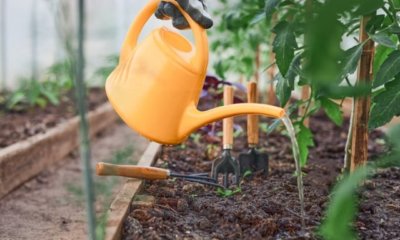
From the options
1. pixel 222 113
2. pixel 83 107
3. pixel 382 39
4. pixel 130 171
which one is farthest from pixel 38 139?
pixel 83 107

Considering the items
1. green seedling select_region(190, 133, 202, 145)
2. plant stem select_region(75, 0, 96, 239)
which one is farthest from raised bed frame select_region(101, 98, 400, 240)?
green seedling select_region(190, 133, 202, 145)

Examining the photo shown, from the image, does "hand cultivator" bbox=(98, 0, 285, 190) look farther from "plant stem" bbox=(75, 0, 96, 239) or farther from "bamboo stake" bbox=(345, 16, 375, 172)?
"plant stem" bbox=(75, 0, 96, 239)

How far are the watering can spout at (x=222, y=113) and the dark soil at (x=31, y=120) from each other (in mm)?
1454

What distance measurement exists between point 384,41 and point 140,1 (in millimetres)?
5166

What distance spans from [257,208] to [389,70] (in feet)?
1.43

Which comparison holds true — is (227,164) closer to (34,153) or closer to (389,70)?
(389,70)

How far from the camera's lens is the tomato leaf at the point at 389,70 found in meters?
1.31

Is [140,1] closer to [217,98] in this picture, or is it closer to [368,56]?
[217,98]

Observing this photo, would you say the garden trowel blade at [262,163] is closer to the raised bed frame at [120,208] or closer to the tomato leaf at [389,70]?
the raised bed frame at [120,208]

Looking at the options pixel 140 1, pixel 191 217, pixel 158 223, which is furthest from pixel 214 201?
pixel 140 1

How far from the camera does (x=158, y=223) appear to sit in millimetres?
1361

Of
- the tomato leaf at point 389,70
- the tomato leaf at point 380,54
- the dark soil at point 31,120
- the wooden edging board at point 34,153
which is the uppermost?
the tomato leaf at point 380,54

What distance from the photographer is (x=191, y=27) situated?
1.50m

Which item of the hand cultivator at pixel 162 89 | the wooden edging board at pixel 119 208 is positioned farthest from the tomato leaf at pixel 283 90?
the wooden edging board at pixel 119 208
